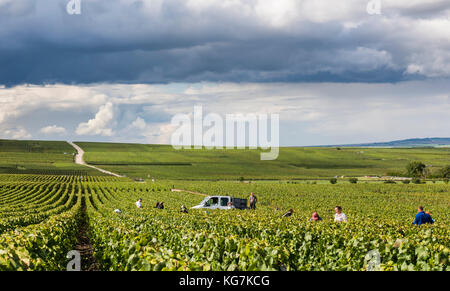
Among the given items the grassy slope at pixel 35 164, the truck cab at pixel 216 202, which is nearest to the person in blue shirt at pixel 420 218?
the truck cab at pixel 216 202

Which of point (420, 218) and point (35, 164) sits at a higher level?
point (420, 218)

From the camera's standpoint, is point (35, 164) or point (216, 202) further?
point (35, 164)

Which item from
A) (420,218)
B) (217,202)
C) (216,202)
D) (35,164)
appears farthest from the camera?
(35,164)

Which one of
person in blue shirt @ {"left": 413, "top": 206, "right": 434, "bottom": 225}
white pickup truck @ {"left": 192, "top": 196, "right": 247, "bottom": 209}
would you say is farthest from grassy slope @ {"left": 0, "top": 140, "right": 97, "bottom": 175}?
person in blue shirt @ {"left": 413, "top": 206, "right": 434, "bottom": 225}

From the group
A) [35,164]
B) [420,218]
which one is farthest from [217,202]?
[35,164]

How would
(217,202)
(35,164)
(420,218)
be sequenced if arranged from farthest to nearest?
1. (35,164)
2. (217,202)
3. (420,218)

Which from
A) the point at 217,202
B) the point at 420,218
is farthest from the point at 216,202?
the point at 420,218

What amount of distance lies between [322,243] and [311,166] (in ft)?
600

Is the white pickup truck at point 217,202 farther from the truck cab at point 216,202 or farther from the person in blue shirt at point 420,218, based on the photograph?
the person in blue shirt at point 420,218

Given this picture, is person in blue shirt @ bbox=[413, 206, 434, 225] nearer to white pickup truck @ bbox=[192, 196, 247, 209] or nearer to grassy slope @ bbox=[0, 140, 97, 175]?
white pickup truck @ bbox=[192, 196, 247, 209]

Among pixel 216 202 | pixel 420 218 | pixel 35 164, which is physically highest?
pixel 420 218

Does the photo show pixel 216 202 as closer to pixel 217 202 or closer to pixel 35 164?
pixel 217 202

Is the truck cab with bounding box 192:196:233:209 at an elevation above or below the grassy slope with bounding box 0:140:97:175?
above
